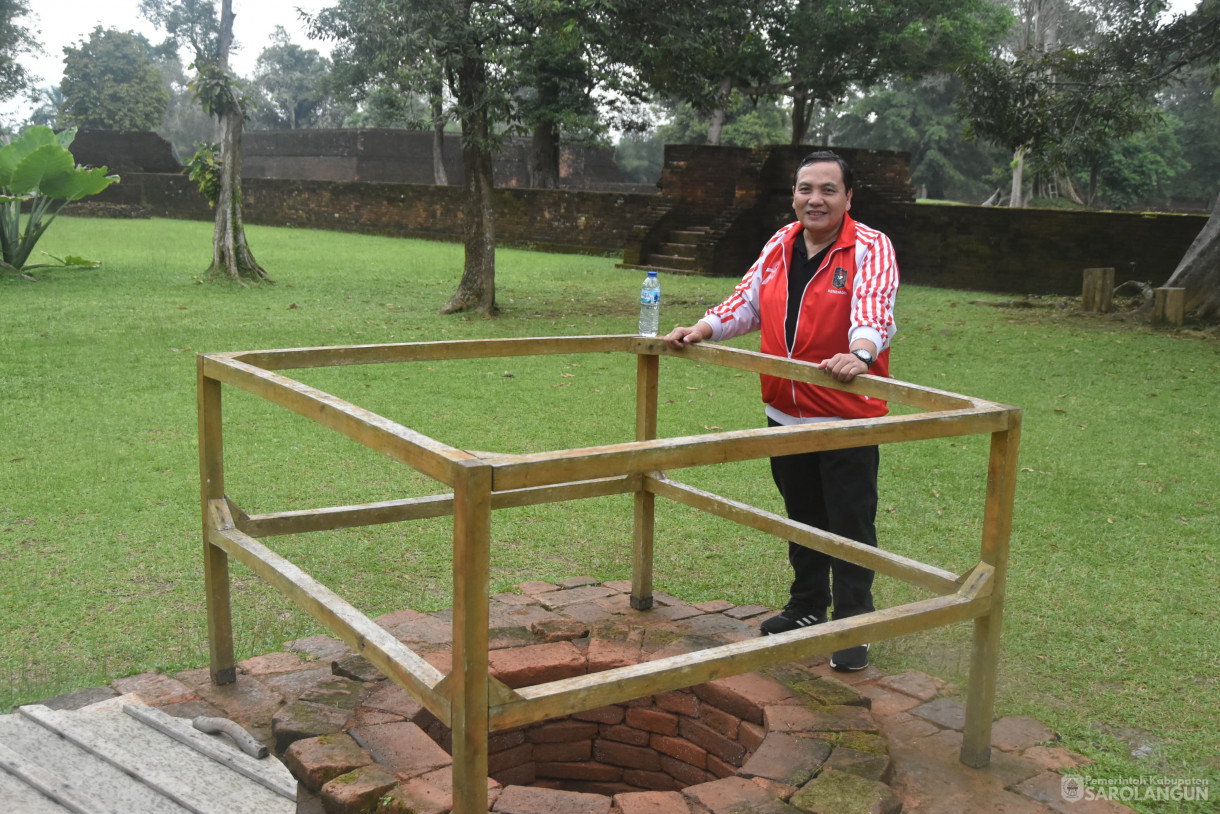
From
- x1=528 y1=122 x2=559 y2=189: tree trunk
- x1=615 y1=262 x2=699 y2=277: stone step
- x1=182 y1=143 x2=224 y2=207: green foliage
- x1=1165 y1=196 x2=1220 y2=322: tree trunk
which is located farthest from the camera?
x1=528 y1=122 x2=559 y2=189: tree trunk

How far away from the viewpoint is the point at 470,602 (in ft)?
5.62

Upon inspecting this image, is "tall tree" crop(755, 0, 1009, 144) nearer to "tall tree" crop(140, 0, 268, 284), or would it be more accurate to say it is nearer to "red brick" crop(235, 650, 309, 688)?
"tall tree" crop(140, 0, 268, 284)

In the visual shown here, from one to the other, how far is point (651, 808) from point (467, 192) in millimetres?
9484

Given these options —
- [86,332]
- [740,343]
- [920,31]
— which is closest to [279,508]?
[86,332]

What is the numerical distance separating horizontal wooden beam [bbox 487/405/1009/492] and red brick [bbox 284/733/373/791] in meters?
0.78

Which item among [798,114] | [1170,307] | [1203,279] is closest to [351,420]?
[1170,307]

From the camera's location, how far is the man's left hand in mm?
2639

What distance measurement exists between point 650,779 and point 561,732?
282 mm

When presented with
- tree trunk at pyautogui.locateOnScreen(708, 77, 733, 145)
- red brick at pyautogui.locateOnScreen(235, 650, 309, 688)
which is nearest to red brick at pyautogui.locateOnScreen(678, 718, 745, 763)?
red brick at pyautogui.locateOnScreen(235, 650, 309, 688)

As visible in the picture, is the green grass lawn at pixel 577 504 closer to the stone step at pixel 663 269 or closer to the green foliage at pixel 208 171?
the green foliage at pixel 208 171

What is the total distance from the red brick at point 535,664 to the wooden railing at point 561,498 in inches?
16.8

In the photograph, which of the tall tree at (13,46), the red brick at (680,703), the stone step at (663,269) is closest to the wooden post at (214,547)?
the red brick at (680,703)

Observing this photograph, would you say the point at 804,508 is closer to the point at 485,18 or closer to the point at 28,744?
the point at 28,744

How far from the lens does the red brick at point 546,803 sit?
221 centimetres
